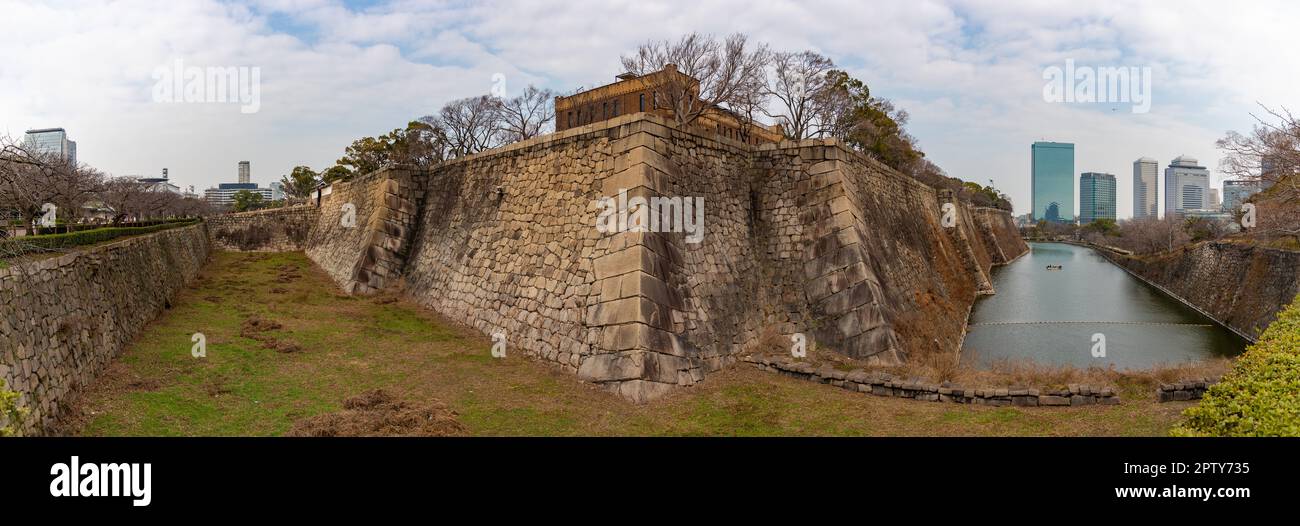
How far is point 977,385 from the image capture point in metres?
12.1

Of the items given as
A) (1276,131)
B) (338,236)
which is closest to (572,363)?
(338,236)

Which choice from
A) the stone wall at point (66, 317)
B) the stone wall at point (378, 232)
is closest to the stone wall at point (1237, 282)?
the stone wall at point (378, 232)

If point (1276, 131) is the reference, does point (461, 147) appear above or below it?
above

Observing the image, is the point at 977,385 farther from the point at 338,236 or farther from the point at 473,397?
the point at 338,236

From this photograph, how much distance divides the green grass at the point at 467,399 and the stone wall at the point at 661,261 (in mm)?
828

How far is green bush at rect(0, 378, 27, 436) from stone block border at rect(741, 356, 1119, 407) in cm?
1247

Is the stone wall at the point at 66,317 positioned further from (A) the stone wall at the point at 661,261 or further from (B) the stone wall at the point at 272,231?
(B) the stone wall at the point at 272,231

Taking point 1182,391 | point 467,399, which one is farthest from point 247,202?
point 1182,391

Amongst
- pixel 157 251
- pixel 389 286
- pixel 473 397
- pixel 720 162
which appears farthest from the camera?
pixel 389 286

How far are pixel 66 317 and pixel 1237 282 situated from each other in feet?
154

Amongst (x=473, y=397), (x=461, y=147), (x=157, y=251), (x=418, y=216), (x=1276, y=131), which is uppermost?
(x=461, y=147)

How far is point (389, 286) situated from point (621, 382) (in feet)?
44.0

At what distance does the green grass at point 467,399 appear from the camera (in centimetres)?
997
